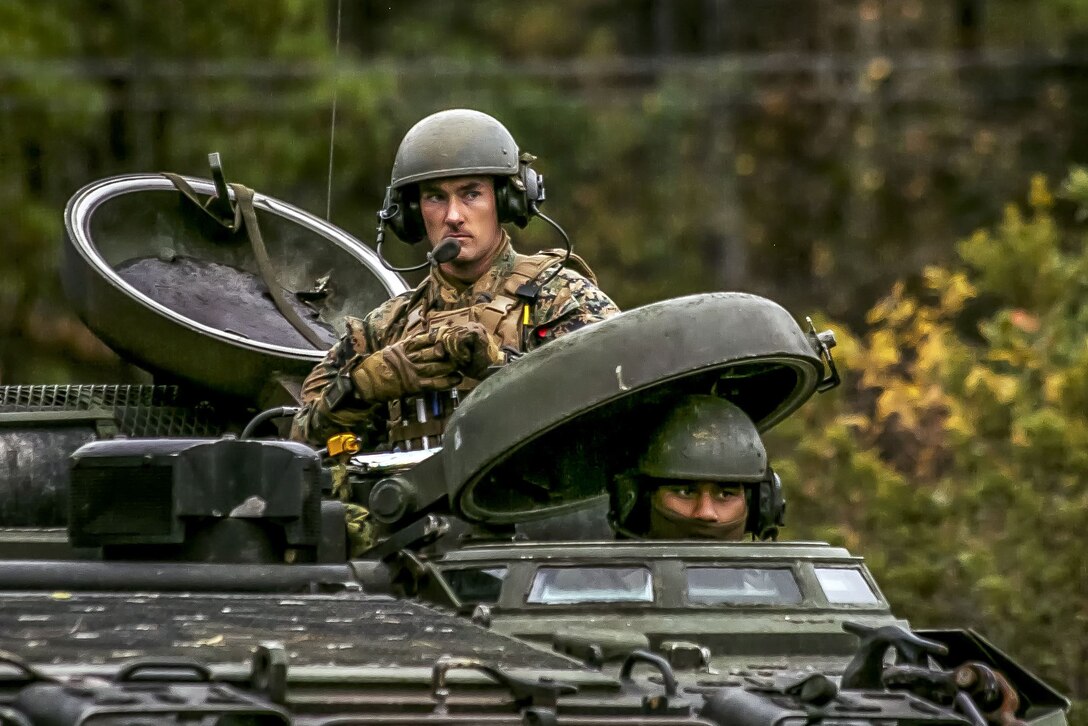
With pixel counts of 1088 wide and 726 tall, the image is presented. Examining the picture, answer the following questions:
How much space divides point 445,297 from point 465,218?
11.6 inches

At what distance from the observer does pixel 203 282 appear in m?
10.0

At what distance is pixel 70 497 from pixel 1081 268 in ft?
32.4

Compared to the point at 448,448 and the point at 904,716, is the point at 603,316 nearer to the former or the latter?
the point at 448,448

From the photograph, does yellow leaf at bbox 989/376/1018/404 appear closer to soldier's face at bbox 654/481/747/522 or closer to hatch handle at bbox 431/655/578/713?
soldier's face at bbox 654/481/747/522

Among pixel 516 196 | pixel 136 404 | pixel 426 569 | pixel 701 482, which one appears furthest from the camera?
pixel 136 404

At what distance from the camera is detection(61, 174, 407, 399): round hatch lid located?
9180 mm

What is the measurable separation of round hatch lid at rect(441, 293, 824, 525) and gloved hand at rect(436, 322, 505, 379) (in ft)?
1.31

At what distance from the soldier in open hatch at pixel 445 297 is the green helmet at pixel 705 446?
94 centimetres

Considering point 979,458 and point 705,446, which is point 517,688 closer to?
point 705,446

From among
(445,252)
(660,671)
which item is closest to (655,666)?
(660,671)

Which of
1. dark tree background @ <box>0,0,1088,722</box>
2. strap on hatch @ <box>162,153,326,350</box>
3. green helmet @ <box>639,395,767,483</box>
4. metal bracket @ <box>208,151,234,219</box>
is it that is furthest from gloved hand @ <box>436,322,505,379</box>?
dark tree background @ <box>0,0,1088,722</box>

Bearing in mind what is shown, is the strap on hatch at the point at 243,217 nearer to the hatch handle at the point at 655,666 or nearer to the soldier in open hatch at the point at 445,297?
the soldier in open hatch at the point at 445,297

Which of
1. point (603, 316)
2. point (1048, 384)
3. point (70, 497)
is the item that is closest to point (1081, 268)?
point (1048, 384)

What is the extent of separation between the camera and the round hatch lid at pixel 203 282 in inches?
361
